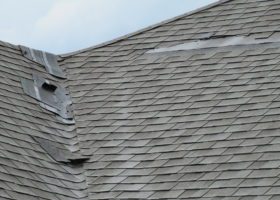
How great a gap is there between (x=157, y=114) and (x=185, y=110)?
370mm

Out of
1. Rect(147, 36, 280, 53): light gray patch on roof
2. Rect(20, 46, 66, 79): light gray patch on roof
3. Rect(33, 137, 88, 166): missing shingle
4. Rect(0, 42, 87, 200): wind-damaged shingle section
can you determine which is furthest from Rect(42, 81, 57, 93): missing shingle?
Rect(33, 137, 88, 166): missing shingle

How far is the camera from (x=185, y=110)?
452 inches

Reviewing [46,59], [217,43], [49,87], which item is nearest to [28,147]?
[49,87]

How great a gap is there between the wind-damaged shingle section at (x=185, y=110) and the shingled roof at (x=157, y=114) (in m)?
0.02

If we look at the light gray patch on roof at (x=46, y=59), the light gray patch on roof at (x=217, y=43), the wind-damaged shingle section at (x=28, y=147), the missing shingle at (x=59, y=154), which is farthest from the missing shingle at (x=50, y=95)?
the light gray patch on roof at (x=217, y=43)

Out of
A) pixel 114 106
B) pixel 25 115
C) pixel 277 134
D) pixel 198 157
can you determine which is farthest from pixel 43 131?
pixel 277 134

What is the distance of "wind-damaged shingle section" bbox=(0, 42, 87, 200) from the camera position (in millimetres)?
10016

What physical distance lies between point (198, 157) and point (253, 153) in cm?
65

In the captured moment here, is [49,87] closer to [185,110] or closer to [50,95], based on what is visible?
[50,95]

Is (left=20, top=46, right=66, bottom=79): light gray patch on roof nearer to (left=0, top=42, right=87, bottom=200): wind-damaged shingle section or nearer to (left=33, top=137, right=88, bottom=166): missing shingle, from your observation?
(left=0, top=42, right=87, bottom=200): wind-damaged shingle section

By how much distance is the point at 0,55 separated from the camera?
42.3 ft

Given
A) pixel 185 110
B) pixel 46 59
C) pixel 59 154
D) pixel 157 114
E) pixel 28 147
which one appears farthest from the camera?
pixel 46 59

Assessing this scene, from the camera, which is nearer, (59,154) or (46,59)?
(59,154)

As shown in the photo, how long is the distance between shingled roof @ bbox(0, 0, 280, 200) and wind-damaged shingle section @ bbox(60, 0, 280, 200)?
15 millimetres
